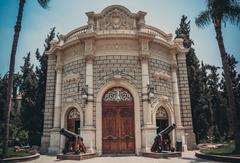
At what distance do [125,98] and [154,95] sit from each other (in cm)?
224

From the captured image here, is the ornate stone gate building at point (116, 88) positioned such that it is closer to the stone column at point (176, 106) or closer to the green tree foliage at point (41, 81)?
the stone column at point (176, 106)

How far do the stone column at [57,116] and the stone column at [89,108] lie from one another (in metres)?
3.18

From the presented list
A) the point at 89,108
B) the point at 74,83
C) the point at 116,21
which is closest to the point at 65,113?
the point at 74,83

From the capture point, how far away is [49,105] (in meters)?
20.1

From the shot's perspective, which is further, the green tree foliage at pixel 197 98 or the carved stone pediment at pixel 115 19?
the green tree foliage at pixel 197 98

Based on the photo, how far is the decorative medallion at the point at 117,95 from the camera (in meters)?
17.4

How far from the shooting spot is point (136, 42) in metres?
18.4

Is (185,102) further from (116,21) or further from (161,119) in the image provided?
(116,21)

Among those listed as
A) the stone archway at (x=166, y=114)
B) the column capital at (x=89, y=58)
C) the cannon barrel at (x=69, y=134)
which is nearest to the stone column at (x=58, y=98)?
the column capital at (x=89, y=58)

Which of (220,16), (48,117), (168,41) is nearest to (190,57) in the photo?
(168,41)

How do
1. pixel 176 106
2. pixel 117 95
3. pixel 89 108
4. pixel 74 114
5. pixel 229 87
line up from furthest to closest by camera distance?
pixel 176 106
pixel 74 114
pixel 117 95
pixel 89 108
pixel 229 87

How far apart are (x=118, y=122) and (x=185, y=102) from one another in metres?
6.79

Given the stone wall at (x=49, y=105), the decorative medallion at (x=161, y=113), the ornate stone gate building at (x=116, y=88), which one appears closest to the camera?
the ornate stone gate building at (x=116, y=88)

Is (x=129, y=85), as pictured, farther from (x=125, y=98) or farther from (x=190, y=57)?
(x=190, y=57)
